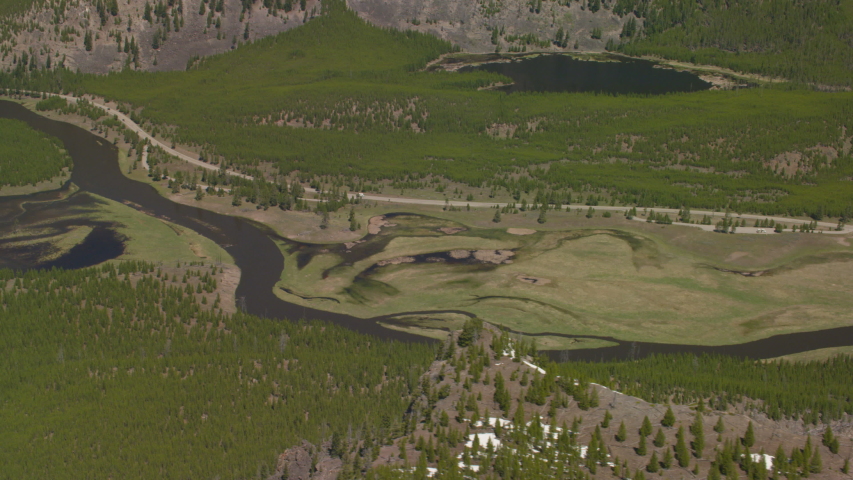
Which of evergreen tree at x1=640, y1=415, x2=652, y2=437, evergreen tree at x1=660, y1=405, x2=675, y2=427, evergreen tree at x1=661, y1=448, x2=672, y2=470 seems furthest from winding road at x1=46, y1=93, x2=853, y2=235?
evergreen tree at x1=661, y1=448, x2=672, y2=470

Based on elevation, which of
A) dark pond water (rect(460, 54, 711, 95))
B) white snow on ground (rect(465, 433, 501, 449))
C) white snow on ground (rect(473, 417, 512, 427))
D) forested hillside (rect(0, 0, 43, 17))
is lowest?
Answer: white snow on ground (rect(465, 433, 501, 449))

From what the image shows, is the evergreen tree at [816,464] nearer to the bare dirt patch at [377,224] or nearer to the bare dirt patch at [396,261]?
the bare dirt patch at [396,261]

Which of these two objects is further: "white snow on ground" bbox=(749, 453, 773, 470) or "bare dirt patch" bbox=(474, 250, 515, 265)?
"bare dirt patch" bbox=(474, 250, 515, 265)

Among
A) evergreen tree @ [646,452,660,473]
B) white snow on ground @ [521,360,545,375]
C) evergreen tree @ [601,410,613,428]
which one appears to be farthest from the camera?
white snow on ground @ [521,360,545,375]

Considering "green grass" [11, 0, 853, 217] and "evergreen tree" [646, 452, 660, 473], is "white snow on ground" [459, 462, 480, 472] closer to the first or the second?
"evergreen tree" [646, 452, 660, 473]

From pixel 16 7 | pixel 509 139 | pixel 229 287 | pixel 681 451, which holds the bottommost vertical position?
pixel 229 287

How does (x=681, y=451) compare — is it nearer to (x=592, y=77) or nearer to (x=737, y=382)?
(x=737, y=382)

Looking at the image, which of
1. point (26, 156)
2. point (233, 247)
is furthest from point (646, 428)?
point (26, 156)
